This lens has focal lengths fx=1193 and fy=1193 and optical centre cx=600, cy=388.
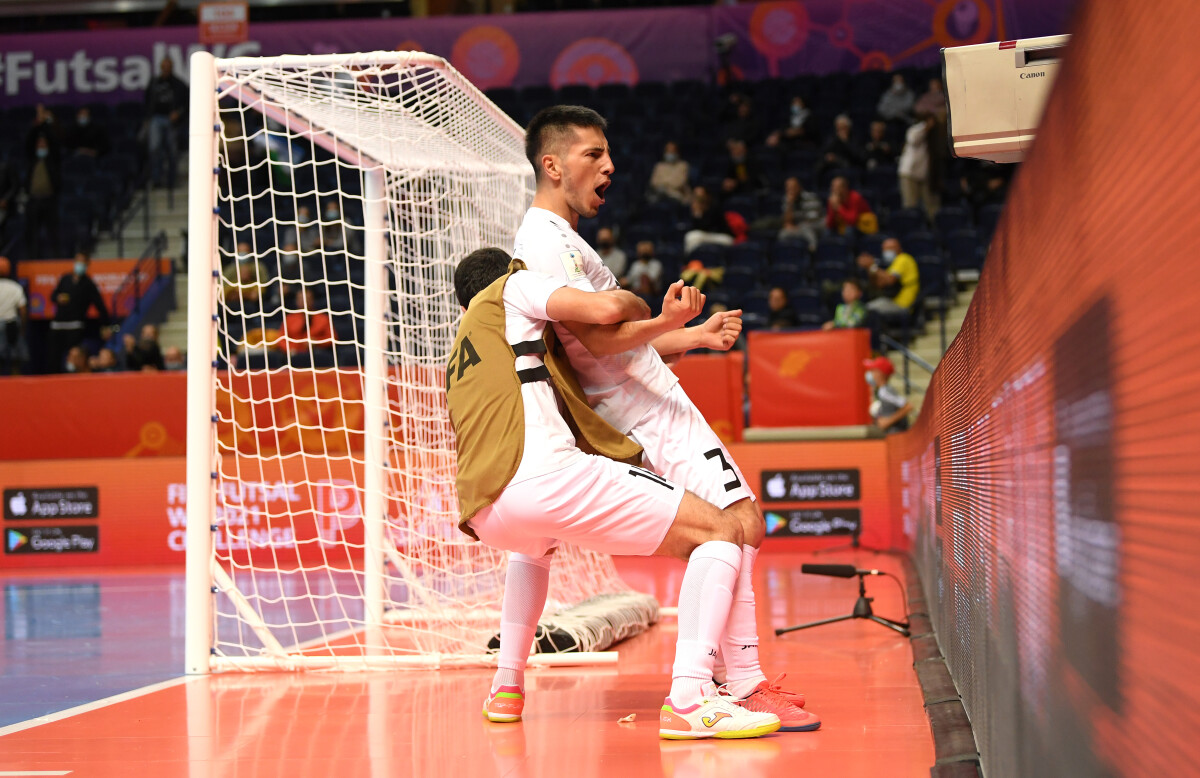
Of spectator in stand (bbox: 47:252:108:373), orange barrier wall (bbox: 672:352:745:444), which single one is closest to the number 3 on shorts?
orange barrier wall (bbox: 672:352:745:444)

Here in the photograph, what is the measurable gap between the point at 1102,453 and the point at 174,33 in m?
21.5

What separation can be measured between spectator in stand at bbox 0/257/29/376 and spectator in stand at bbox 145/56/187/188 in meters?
4.28

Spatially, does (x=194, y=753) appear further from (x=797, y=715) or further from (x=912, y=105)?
(x=912, y=105)

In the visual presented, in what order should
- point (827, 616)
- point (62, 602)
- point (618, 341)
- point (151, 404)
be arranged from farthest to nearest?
point (151, 404)
point (62, 602)
point (827, 616)
point (618, 341)

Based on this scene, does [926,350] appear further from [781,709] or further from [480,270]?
[781,709]

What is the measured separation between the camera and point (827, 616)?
6.80 meters

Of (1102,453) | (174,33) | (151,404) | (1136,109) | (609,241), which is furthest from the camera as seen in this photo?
(174,33)

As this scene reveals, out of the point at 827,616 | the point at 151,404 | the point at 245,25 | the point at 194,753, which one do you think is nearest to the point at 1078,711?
the point at 194,753

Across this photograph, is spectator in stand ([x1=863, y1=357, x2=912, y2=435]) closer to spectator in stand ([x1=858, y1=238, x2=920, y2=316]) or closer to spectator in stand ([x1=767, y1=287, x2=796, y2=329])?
spectator in stand ([x1=767, y1=287, x2=796, y2=329])

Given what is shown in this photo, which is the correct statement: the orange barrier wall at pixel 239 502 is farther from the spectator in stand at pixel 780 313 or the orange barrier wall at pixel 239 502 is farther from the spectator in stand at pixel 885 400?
the spectator in stand at pixel 780 313

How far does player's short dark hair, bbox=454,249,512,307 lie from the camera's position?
15.6 ft

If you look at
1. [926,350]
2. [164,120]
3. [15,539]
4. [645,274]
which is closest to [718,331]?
[15,539]

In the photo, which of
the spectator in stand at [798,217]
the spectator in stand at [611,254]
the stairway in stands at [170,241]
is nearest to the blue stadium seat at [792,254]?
the spectator in stand at [798,217]

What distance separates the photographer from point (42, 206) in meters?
17.9
